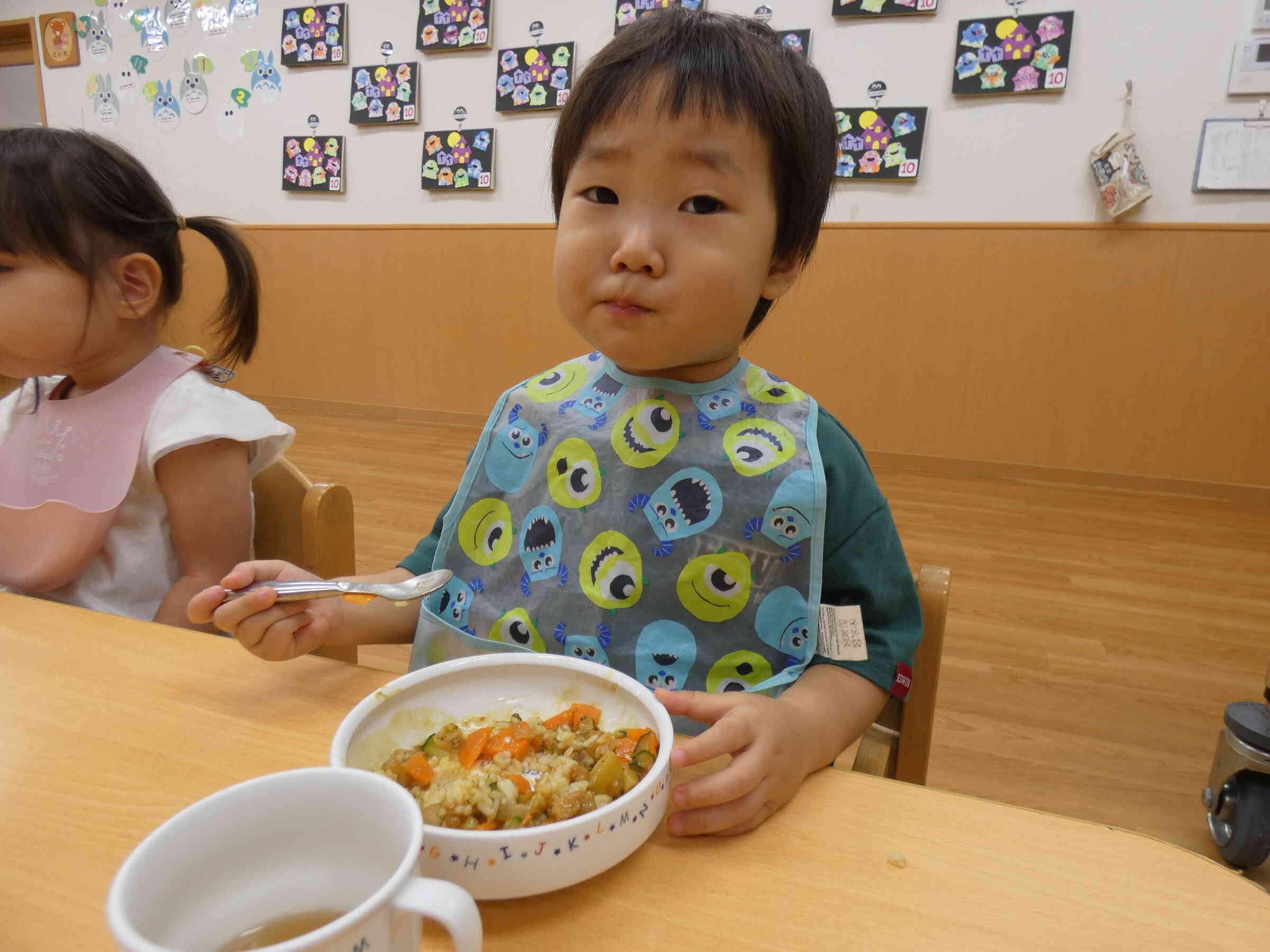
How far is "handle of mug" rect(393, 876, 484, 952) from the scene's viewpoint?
0.85 feet

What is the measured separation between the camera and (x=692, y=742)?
431 millimetres

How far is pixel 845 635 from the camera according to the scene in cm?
64

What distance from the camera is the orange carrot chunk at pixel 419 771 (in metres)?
0.41

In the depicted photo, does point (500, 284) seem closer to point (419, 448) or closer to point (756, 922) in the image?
point (419, 448)

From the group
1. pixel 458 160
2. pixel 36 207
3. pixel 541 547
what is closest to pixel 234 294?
pixel 36 207

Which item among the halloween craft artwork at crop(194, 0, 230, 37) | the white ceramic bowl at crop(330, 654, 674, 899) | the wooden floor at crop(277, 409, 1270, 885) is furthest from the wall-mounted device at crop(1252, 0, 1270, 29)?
the halloween craft artwork at crop(194, 0, 230, 37)

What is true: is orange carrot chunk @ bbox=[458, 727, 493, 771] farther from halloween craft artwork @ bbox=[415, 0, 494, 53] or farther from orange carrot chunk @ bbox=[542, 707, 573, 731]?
halloween craft artwork @ bbox=[415, 0, 494, 53]

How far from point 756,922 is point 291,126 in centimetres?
466

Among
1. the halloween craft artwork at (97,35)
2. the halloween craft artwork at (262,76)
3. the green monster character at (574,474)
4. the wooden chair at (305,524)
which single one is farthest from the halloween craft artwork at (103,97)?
the green monster character at (574,474)

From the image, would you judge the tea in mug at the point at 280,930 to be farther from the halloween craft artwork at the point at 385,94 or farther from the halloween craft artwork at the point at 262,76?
the halloween craft artwork at the point at 262,76

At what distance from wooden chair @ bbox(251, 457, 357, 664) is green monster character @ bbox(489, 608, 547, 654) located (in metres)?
0.18

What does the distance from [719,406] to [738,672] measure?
26 cm

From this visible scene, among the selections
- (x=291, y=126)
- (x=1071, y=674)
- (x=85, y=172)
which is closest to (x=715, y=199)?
(x=85, y=172)

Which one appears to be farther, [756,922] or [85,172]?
[85,172]
